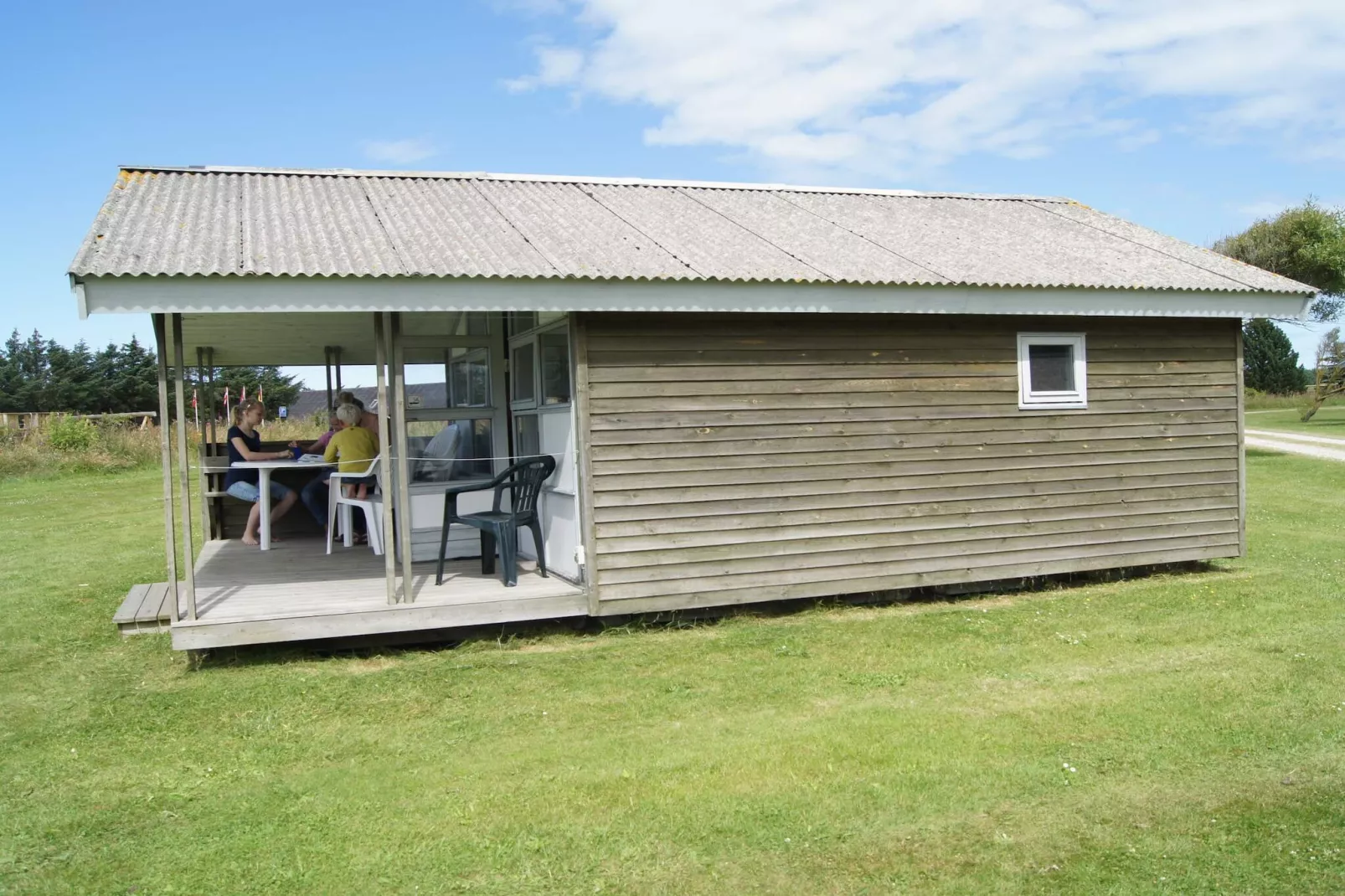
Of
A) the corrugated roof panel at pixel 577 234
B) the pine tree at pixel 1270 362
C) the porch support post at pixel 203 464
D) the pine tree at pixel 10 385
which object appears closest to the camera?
the corrugated roof panel at pixel 577 234

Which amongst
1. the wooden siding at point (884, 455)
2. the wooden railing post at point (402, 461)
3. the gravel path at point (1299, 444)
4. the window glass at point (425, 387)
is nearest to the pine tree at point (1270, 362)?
the gravel path at point (1299, 444)

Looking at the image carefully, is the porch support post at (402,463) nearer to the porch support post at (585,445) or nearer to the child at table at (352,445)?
the porch support post at (585,445)

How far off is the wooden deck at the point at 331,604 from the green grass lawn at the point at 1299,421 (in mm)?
25460

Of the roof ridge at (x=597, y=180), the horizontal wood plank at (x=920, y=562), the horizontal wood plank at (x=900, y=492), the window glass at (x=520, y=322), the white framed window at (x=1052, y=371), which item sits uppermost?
the roof ridge at (x=597, y=180)

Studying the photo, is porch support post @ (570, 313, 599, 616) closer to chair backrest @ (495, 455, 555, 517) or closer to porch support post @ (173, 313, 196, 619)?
chair backrest @ (495, 455, 555, 517)

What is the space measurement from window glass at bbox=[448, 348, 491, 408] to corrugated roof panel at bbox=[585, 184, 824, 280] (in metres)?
1.69

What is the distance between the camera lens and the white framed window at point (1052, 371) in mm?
8570

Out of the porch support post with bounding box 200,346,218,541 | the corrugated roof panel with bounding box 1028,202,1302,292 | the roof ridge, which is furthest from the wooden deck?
the corrugated roof panel with bounding box 1028,202,1302,292

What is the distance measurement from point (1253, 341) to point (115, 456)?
44.2 m

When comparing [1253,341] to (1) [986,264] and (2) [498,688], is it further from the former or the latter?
(2) [498,688]

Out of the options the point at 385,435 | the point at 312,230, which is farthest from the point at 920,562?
the point at 312,230

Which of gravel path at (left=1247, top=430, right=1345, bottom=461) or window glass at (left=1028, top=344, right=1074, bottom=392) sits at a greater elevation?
window glass at (left=1028, top=344, right=1074, bottom=392)

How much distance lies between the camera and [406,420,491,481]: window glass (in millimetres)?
8398

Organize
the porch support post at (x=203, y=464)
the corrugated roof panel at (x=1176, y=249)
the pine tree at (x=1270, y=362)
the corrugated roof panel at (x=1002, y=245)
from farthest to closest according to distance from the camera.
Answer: the pine tree at (x=1270, y=362) < the porch support post at (x=203, y=464) < the corrugated roof panel at (x=1176, y=249) < the corrugated roof panel at (x=1002, y=245)
